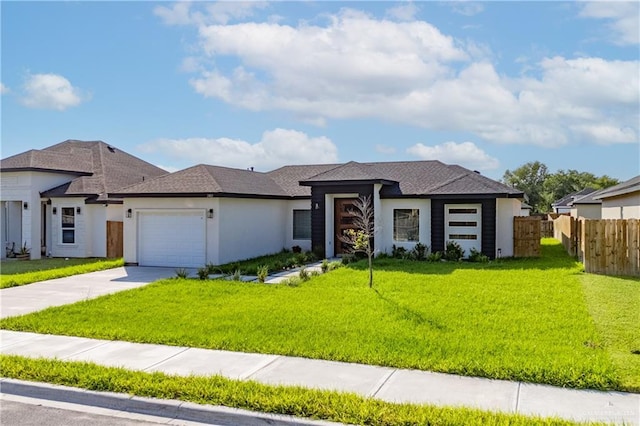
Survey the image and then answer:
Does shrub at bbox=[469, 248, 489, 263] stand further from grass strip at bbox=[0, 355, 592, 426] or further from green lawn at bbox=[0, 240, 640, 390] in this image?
grass strip at bbox=[0, 355, 592, 426]

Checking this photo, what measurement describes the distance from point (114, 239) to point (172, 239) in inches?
188

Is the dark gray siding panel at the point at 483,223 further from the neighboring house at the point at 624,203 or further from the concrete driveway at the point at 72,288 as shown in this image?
the concrete driveway at the point at 72,288

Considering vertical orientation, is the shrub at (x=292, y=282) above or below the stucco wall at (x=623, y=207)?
below

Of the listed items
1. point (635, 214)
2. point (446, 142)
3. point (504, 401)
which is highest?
point (446, 142)

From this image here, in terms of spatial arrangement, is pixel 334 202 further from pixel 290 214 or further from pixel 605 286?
pixel 605 286

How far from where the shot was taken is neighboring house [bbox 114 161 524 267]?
58.3 ft

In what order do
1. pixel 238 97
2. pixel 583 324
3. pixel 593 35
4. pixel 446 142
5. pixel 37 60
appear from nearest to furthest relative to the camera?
1. pixel 583 324
2. pixel 593 35
3. pixel 37 60
4. pixel 238 97
5. pixel 446 142

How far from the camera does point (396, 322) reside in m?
8.64

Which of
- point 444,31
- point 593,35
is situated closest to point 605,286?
point 593,35

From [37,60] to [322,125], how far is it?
1225 cm

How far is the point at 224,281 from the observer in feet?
44.8

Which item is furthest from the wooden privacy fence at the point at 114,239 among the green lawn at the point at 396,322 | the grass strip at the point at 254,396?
the grass strip at the point at 254,396

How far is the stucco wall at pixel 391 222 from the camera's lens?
1988 cm

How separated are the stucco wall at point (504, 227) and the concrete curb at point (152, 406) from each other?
1622 cm
